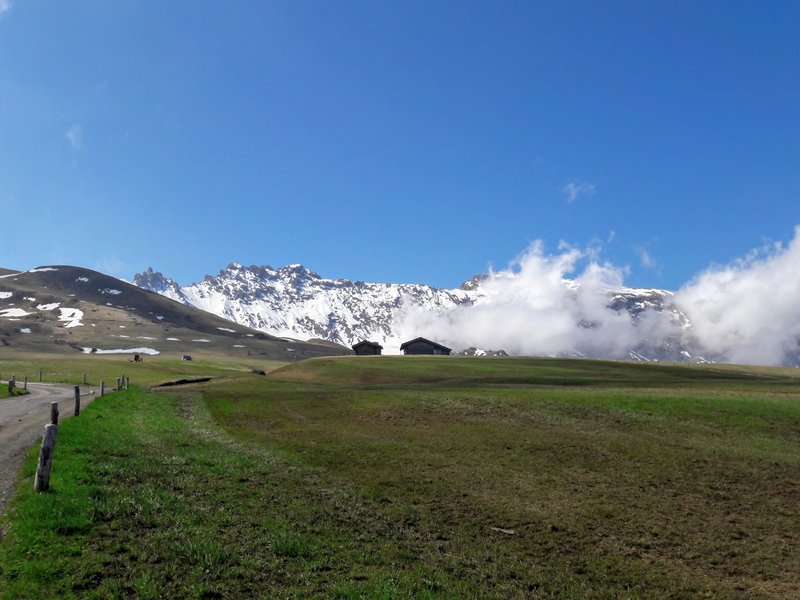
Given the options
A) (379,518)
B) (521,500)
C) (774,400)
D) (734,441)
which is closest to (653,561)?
(521,500)

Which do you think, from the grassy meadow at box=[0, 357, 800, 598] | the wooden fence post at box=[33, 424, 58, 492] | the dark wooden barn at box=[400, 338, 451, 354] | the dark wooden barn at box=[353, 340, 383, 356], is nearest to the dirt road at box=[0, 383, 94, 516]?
the grassy meadow at box=[0, 357, 800, 598]

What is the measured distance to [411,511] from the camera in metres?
17.5

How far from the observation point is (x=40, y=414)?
1475 inches

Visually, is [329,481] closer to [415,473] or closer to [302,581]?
[415,473]

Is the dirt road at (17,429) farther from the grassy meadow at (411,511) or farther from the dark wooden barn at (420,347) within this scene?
the dark wooden barn at (420,347)

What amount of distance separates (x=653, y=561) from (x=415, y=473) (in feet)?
34.2

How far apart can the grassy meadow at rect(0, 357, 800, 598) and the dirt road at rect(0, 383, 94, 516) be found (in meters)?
0.64

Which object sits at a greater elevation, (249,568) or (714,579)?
(249,568)

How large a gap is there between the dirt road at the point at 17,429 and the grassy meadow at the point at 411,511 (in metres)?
0.64

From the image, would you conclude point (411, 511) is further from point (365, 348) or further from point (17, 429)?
point (365, 348)

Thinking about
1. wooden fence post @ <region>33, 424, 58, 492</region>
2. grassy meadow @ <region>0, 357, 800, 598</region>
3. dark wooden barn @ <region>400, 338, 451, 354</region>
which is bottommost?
grassy meadow @ <region>0, 357, 800, 598</region>

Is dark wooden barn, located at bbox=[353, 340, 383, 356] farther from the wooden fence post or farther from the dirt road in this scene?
the wooden fence post

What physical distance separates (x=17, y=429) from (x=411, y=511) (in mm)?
24674

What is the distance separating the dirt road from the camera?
18622mm
